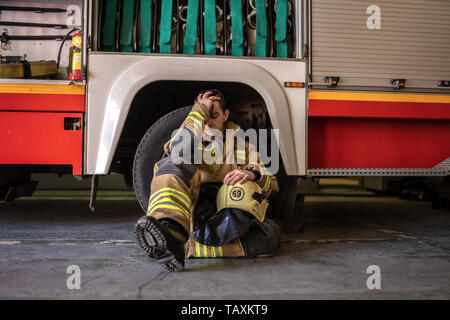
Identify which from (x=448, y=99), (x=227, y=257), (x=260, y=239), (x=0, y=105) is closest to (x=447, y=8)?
(x=448, y=99)

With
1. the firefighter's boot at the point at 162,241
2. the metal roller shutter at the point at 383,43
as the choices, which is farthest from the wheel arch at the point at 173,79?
the firefighter's boot at the point at 162,241

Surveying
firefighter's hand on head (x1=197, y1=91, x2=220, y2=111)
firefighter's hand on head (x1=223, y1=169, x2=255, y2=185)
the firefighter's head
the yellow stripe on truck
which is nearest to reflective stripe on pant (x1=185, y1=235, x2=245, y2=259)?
firefighter's hand on head (x1=223, y1=169, x2=255, y2=185)

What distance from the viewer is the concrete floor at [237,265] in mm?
1626

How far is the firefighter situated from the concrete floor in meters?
0.10

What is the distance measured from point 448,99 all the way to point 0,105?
3395 mm

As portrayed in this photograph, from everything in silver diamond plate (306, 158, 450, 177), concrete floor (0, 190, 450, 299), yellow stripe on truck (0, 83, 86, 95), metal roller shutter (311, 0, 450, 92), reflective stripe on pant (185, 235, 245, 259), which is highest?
metal roller shutter (311, 0, 450, 92)

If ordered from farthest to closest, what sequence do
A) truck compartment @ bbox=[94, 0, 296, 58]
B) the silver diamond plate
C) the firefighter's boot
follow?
1. the silver diamond plate
2. truck compartment @ bbox=[94, 0, 296, 58]
3. the firefighter's boot

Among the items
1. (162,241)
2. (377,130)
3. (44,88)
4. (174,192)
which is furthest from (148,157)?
(377,130)

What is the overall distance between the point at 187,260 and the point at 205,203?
41cm

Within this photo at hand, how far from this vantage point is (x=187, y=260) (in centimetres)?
214

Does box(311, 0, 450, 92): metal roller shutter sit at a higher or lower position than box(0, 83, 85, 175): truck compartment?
higher

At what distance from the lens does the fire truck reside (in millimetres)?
2629

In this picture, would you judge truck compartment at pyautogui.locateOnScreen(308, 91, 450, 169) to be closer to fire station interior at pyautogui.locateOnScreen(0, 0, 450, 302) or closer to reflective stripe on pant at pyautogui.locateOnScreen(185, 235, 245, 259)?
fire station interior at pyautogui.locateOnScreen(0, 0, 450, 302)

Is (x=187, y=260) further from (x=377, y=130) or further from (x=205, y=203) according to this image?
(x=377, y=130)
